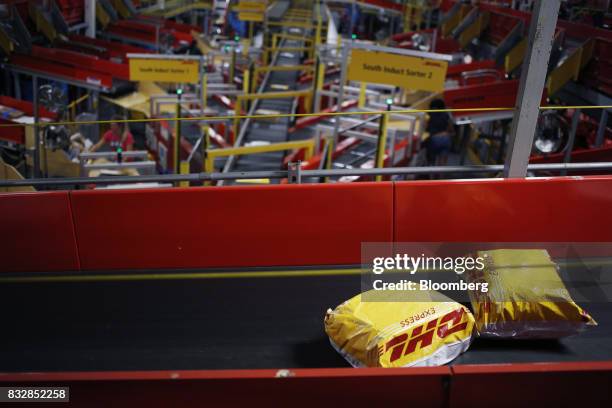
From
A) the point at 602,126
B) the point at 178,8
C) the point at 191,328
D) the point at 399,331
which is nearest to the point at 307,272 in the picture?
the point at 191,328

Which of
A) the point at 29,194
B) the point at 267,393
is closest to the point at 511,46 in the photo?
the point at 29,194

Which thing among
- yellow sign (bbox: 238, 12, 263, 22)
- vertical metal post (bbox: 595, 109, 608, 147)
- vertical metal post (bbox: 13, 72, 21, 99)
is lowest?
vertical metal post (bbox: 13, 72, 21, 99)

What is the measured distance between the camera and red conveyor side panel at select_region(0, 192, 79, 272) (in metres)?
5.51

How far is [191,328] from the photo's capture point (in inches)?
180

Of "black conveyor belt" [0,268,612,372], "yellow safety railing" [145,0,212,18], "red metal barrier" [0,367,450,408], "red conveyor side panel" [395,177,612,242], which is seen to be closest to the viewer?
"red metal barrier" [0,367,450,408]

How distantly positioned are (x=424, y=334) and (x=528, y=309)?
0.82 meters

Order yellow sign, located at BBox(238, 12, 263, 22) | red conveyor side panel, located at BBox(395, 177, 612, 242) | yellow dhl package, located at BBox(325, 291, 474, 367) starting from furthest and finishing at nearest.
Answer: yellow sign, located at BBox(238, 12, 263, 22), red conveyor side panel, located at BBox(395, 177, 612, 242), yellow dhl package, located at BBox(325, 291, 474, 367)

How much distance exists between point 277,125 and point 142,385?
1041 centimetres

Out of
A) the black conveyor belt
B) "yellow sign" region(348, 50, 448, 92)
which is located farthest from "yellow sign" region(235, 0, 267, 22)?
the black conveyor belt

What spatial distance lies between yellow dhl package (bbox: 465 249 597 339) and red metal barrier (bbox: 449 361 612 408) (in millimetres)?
1144

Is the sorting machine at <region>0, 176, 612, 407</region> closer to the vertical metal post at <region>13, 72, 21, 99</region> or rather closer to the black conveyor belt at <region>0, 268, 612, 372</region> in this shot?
the black conveyor belt at <region>0, 268, 612, 372</region>

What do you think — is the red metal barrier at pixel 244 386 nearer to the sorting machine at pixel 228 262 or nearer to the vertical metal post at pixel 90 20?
the sorting machine at pixel 228 262

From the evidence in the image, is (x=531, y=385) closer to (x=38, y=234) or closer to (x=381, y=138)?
(x=38, y=234)

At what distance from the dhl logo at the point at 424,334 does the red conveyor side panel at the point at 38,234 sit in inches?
130
